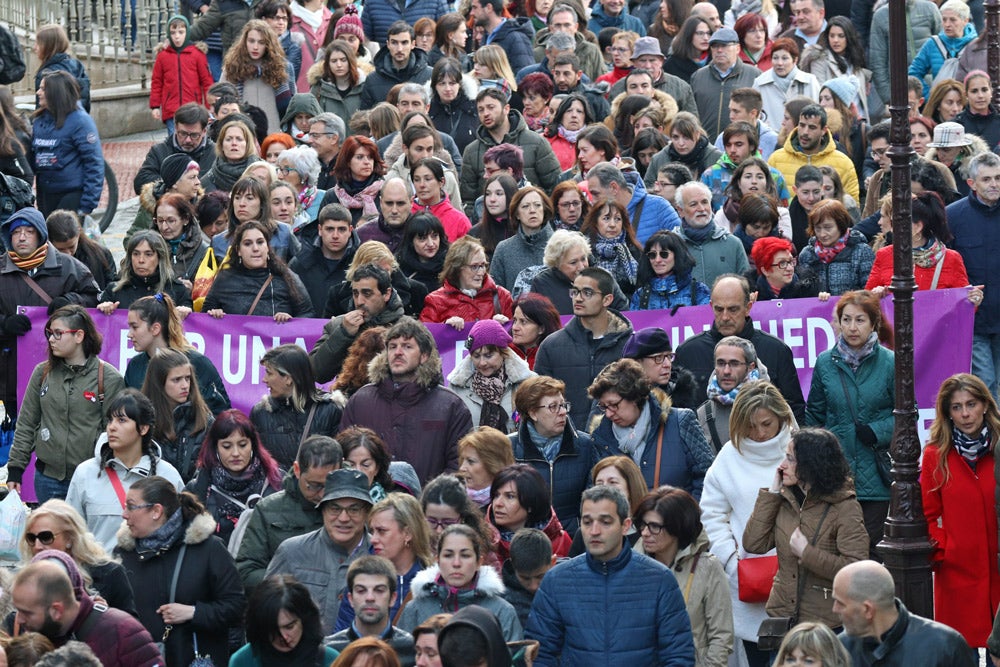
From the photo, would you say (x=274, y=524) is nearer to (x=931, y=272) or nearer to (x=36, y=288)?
(x=36, y=288)

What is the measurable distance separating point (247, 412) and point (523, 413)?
10.6 feet

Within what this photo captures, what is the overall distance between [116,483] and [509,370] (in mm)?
2583

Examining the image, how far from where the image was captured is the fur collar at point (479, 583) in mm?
10477

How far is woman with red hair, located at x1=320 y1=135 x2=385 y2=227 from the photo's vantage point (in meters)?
17.0

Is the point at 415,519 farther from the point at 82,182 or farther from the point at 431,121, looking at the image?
the point at 82,182

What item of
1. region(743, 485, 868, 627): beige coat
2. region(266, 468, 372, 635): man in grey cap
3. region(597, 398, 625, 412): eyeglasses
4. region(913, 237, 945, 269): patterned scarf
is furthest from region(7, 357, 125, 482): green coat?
region(913, 237, 945, 269): patterned scarf

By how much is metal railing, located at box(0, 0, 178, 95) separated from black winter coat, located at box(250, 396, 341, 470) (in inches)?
694

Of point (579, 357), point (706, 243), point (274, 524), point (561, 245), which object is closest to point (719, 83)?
point (706, 243)

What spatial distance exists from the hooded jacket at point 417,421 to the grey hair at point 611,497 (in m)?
2.50

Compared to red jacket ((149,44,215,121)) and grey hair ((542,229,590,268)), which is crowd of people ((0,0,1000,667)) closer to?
grey hair ((542,229,590,268))

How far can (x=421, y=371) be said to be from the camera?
1305cm

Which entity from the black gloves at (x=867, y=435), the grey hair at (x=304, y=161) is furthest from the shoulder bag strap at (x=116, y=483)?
the grey hair at (x=304, y=161)

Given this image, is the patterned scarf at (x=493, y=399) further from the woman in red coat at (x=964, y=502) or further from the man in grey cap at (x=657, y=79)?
the man in grey cap at (x=657, y=79)

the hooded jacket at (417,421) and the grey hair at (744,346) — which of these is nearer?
the grey hair at (744,346)
